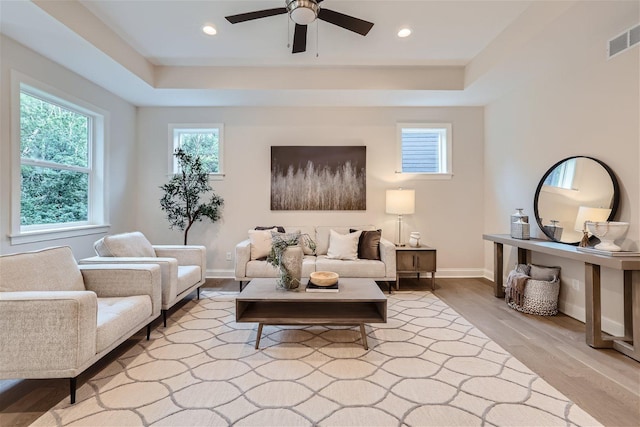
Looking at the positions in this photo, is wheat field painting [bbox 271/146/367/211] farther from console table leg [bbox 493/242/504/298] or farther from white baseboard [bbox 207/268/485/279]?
console table leg [bbox 493/242/504/298]

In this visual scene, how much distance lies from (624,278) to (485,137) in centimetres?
296

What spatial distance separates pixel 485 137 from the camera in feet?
16.0

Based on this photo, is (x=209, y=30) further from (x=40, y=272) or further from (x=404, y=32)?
(x=40, y=272)

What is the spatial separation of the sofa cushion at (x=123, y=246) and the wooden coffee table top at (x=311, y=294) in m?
1.39

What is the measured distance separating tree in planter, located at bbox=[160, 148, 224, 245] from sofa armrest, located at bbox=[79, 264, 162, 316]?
6.42 feet

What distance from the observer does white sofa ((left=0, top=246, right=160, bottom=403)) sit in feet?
5.65

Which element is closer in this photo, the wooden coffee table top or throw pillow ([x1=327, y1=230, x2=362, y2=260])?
the wooden coffee table top

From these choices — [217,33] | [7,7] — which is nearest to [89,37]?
[7,7]

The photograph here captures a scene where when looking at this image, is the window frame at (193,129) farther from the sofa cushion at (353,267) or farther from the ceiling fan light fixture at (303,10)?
the ceiling fan light fixture at (303,10)

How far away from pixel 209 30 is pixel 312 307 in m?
3.06

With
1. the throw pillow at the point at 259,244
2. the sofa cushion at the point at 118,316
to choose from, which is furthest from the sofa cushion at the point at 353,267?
the sofa cushion at the point at 118,316

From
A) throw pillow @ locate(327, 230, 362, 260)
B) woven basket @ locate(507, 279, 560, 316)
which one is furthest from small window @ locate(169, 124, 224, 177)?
woven basket @ locate(507, 279, 560, 316)

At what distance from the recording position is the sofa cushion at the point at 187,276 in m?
3.17

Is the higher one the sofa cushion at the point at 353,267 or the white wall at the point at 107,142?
the white wall at the point at 107,142
